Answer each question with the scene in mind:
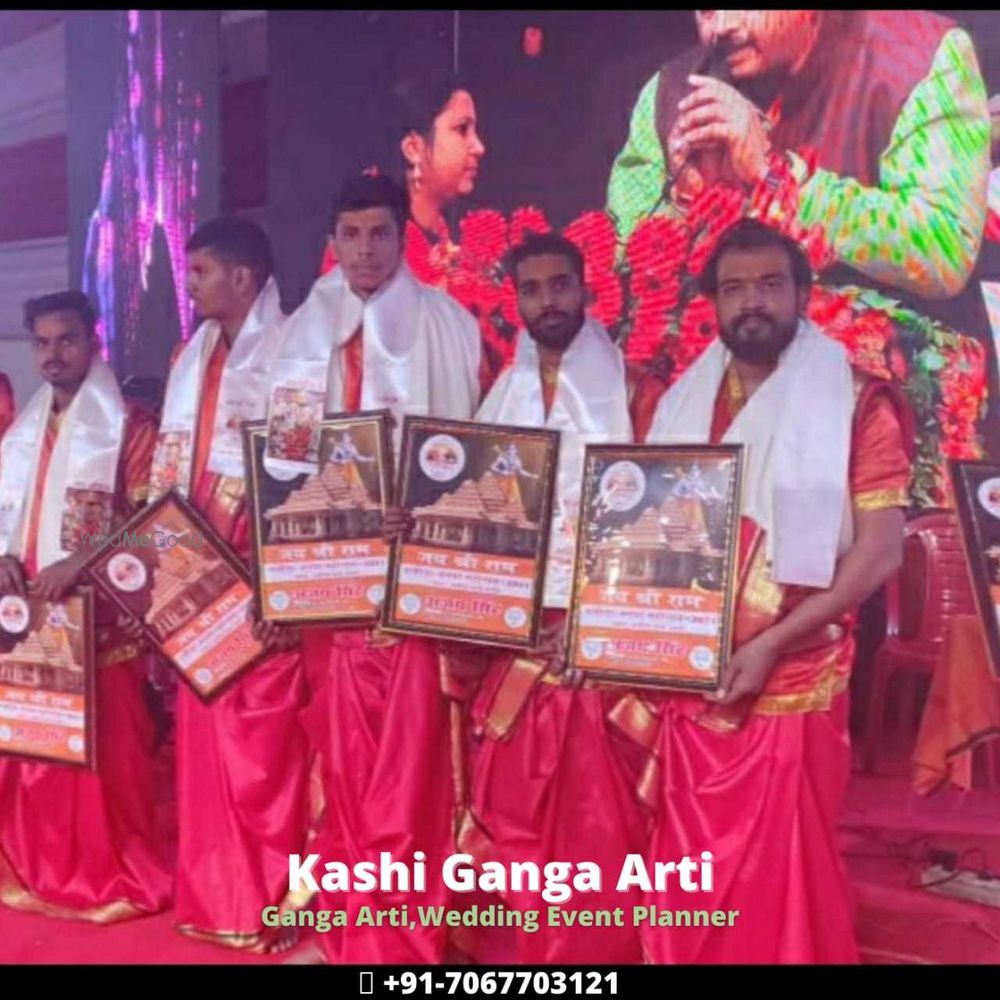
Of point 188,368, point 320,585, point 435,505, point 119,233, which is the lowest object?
point 320,585

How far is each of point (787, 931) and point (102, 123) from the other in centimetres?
219

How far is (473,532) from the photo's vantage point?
239 centimetres

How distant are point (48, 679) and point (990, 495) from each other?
1991 millimetres

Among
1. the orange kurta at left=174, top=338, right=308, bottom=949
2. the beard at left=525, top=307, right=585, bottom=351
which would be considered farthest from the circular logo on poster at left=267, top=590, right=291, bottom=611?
the beard at left=525, top=307, right=585, bottom=351

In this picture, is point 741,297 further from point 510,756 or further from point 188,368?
point 188,368

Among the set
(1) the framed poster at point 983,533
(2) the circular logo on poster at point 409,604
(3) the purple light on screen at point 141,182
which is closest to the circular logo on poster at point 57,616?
(3) the purple light on screen at point 141,182

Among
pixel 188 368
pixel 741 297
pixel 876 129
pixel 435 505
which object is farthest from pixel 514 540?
pixel 876 129

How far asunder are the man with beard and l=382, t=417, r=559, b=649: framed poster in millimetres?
677

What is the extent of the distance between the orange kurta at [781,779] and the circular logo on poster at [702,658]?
6 cm

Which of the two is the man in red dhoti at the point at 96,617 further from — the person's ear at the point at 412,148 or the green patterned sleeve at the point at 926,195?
the green patterned sleeve at the point at 926,195

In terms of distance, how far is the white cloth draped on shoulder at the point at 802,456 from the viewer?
2.24m

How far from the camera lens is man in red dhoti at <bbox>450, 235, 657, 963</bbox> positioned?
2.37 meters

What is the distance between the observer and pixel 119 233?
2.69 m

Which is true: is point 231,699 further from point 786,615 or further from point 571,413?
point 786,615
